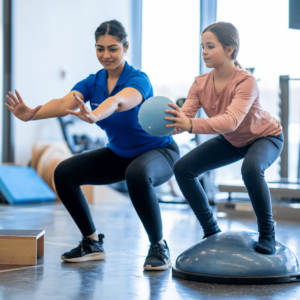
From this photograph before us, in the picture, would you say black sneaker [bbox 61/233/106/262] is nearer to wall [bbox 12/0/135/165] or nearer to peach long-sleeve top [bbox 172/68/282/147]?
peach long-sleeve top [bbox 172/68/282/147]

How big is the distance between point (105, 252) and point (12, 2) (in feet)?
14.3

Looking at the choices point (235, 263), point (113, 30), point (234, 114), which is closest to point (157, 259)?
point (235, 263)

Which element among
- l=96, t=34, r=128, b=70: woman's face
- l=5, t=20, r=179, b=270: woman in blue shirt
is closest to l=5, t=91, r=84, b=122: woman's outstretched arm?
l=5, t=20, r=179, b=270: woman in blue shirt

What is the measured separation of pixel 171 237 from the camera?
124 inches

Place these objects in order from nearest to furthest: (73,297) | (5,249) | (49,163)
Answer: (73,297)
(5,249)
(49,163)

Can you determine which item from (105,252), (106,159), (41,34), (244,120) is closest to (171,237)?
(105,252)

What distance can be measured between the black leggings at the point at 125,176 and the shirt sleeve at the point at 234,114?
1.45ft

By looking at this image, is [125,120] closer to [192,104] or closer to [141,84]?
[141,84]

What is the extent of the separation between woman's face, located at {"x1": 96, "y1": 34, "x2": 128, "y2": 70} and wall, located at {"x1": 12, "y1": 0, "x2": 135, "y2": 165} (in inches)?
150

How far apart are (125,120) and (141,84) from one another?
0.69 ft

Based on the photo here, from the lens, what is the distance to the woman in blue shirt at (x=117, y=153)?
213 cm

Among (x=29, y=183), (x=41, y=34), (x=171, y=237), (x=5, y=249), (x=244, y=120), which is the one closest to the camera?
(x=244, y=120)

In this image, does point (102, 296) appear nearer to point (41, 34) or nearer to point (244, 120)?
point (244, 120)

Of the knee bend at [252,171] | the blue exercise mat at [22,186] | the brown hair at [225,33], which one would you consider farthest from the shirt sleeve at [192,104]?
the blue exercise mat at [22,186]
